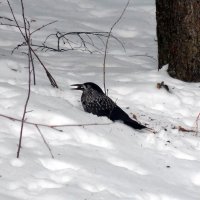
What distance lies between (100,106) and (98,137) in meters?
0.61

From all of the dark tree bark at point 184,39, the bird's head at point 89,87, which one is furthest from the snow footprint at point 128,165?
the dark tree bark at point 184,39

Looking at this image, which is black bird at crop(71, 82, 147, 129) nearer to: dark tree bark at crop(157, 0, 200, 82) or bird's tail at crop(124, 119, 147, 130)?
bird's tail at crop(124, 119, 147, 130)

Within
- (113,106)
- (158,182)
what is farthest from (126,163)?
(113,106)

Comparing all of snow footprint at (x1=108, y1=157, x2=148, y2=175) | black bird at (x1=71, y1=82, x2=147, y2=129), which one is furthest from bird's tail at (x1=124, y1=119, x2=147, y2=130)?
snow footprint at (x1=108, y1=157, x2=148, y2=175)

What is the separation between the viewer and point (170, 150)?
4570 millimetres

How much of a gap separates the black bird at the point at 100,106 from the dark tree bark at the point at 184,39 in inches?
55.3

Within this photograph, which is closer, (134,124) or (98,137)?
(98,137)

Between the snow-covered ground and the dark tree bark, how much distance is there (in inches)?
5.7

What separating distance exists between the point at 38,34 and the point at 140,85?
2.52 m

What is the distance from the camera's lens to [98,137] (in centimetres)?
448

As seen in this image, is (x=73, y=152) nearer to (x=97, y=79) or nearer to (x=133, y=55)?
(x=97, y=79)

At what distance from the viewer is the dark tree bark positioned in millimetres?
6035

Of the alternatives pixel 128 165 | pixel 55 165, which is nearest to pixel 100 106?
pixel 128 165

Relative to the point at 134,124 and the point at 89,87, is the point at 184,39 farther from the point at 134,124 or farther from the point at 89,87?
the point at 134,124
